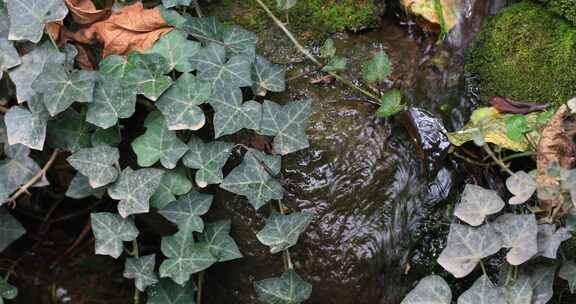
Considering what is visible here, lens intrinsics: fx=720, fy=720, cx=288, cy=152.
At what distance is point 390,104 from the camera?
1.98m

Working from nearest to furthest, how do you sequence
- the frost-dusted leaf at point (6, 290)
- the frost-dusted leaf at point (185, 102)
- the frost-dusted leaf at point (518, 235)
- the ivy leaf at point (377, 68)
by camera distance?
the frost-dusted leaf at point (518, 235) < the frost-dusted leaf at point (185, 102) < the ivy leaf at point (377, 68) < the frost-dusted leaf at point (6, 290)

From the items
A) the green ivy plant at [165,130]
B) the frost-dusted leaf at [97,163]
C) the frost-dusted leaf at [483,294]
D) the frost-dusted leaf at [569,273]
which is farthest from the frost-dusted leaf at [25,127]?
the frost-dusted leaf at [569,273]

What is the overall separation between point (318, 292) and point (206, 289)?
371mm

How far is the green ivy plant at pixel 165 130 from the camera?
74.0 inches

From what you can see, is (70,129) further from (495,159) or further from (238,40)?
(495,159)

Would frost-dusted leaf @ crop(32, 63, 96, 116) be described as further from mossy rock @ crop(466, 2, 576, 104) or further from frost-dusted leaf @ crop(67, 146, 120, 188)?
mossy rock @ crop(466, 2, 576, 104)

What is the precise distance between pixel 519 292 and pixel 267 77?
87cm

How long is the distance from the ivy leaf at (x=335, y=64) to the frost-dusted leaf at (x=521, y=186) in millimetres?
562

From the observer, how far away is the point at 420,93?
2117mm

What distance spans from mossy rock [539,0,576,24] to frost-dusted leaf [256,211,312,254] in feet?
3.08

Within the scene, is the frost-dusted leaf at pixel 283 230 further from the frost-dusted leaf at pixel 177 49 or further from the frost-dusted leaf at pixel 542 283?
the frost-dusted leaf at pixel 542 283

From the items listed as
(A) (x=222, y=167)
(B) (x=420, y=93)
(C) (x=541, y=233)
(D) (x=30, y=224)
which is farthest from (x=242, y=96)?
(D) (x=30, y=224)

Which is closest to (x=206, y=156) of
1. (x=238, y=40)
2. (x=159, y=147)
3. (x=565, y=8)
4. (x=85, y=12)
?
(x=159, y=147)

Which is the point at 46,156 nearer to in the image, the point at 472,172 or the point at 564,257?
the point at 472,172
